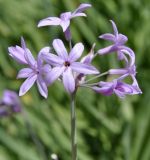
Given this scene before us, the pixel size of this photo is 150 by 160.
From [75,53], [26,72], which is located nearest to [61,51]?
[75,53]

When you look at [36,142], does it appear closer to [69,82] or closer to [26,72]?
[26,72]

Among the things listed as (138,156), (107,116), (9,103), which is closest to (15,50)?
(9,103)

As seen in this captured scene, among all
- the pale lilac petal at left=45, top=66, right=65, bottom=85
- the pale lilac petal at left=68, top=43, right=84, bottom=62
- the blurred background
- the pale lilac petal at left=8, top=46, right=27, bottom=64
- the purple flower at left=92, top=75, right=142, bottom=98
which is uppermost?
the pale lilac petal at left=8, top=46, right=27, bottom=64

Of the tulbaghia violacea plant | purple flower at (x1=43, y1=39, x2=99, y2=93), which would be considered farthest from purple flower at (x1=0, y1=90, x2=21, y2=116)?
purple flower at (x1=43, y1=39, x2=99, y2=93)

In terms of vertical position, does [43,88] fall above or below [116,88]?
above

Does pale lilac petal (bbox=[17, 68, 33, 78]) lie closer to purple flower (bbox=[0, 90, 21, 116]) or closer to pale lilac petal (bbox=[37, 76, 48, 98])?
pale lilac petal (bbox=[37, 76, 48, 98])

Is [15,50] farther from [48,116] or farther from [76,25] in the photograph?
[76,25]

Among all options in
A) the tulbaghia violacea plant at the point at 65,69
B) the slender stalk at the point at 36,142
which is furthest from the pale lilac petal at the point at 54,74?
the slender stalk at the point at 36,142
